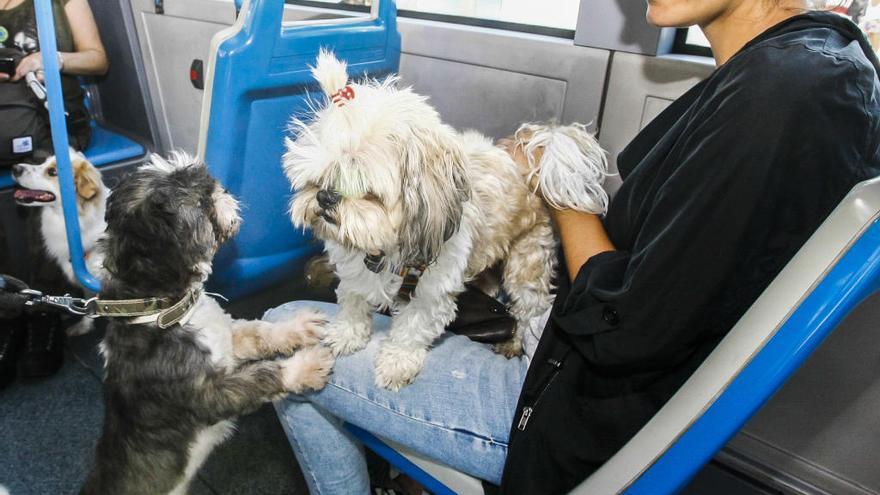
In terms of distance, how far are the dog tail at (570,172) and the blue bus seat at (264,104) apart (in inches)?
22.3

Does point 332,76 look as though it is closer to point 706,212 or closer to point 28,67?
point 706,212

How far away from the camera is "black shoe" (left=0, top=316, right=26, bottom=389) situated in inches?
72.9

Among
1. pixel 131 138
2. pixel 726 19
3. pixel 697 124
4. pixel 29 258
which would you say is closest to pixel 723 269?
pixel 697 124

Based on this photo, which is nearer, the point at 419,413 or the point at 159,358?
the point at 419,413

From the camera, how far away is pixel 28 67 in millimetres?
2074

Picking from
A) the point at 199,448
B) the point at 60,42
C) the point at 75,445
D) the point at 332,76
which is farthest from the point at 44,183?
the point at 332,76

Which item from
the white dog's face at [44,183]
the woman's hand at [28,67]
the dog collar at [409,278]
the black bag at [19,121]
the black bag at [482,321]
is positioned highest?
the dog collar at [409,278]

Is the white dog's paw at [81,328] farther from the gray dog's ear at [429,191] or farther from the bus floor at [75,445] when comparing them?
the gray dog's ear at [429,191]

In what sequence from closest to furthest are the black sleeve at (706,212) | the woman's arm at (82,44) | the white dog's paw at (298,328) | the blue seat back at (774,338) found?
the blue seat back at (774,338) < the black sleeve at (706,212) < the white dog's paw at (298,328) < the woman's arm at (82,44)

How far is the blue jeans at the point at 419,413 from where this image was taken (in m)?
0.95

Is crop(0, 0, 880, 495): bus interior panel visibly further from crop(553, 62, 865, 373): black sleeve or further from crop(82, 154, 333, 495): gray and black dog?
crop(553, 62, 865, 373): black sleeve

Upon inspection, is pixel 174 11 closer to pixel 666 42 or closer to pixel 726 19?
pixel 666 42

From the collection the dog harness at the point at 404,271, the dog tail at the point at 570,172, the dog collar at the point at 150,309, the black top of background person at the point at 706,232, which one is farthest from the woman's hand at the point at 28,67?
the black top of background person at the point at 706,232

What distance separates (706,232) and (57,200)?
89.5 inches
